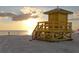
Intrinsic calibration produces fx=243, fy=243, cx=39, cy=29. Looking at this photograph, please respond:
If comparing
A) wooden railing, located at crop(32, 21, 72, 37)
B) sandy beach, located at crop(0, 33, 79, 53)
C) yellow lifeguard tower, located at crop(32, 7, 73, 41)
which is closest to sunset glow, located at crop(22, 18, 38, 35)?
wooden railing, located at crop(32, 21, 72, 37)

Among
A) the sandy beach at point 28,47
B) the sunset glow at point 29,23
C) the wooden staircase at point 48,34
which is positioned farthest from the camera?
the wooden staircase at point 48,34

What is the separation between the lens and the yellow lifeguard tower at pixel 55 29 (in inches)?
457

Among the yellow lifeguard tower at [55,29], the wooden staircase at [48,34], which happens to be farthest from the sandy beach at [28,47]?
the yellow lifeguard tower at [55,29]

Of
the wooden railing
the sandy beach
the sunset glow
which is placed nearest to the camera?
the sandy beach

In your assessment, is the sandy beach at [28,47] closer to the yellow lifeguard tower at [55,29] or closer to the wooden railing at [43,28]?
the wooden railing at [43,28]

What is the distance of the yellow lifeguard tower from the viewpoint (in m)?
11.6

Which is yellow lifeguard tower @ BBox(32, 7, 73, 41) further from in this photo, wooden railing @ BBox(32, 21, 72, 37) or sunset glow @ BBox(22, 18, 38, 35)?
sunset glow @ BBox(22, 18, 38, 35)

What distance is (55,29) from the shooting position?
11.7 metres

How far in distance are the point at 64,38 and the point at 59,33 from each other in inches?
14.1

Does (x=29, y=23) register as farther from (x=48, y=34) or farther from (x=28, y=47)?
(x=48, y=34)
